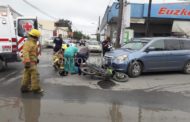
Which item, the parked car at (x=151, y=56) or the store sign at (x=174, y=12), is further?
the store sign at (x=174, y=12)

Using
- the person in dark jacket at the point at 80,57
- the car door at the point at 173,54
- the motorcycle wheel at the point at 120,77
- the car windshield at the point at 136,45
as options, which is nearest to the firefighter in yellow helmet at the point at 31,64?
the motorcycle wheel at the point at 120,77

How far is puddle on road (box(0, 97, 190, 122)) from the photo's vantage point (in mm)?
6203

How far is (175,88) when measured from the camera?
10102 millimetres

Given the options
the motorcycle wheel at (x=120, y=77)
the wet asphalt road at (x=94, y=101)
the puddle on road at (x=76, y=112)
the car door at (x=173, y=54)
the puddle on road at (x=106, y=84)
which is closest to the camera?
the puddle on road at (x=76, y=112)

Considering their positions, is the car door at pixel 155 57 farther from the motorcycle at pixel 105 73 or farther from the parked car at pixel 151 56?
the motorcycle at pixel 105 73

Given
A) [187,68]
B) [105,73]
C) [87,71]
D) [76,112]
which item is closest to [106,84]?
[105,73]

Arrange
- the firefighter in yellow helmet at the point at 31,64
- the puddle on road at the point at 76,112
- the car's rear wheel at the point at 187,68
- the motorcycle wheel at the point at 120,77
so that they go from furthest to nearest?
the car's rear wheel at the point at 187,68 < the motorcycle wheel at the point at 120,77 < the firefighter in yellow helmet at the point at 31,64 < the puddle on road at the point at 76,112

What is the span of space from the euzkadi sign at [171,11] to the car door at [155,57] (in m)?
17.9

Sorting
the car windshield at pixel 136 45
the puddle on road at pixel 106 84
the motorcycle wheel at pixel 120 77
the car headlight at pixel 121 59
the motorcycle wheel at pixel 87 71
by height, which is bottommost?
the puddle on road at pixel 106 84

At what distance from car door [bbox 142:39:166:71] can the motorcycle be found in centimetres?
140

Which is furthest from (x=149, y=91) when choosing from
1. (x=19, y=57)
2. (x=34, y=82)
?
(x=19, y=57)

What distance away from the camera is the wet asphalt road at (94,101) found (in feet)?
21.0

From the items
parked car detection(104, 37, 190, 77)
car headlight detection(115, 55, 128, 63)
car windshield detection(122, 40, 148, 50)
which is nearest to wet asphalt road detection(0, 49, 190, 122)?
parked car detection(104, 37, 190, 77)

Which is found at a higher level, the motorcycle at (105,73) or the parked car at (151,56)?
the parked car at (151,56)
